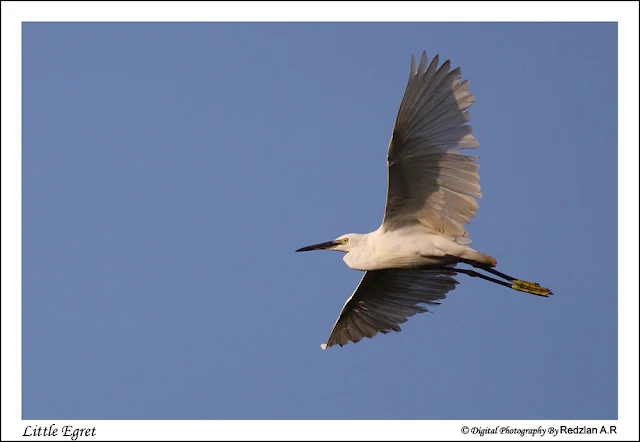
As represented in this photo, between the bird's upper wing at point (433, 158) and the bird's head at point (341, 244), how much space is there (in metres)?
0.72

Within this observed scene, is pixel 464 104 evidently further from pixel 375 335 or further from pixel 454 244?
pixel 375 335

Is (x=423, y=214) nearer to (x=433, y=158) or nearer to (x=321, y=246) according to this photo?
(x=433, y=158)

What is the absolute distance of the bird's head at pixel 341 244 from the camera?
40.2ft

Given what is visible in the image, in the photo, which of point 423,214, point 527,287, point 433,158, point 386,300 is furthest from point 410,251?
point 386,300

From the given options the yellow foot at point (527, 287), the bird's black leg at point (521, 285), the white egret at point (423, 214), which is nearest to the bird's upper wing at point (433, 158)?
the white egret at point (423, 214)

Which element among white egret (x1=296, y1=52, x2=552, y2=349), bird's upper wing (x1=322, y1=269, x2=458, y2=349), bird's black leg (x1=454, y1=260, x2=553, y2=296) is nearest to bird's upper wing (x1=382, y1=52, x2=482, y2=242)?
white egret (x1=296, y1=52, x2=552, y2=349)

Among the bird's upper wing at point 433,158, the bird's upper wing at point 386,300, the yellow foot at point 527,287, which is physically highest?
the bird's upper wing at point 433,158

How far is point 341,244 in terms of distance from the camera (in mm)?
12508

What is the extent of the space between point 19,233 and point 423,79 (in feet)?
18.2

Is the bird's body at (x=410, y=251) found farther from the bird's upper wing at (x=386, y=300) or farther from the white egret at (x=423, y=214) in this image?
the bird's upper wing at (x=386, y=300)

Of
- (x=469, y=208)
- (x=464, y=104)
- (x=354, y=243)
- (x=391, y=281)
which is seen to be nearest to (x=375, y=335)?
(x=391, y=281)

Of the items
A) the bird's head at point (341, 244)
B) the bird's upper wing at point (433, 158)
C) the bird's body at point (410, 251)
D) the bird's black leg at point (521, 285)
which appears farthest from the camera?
the bird's head at point (341, 244)

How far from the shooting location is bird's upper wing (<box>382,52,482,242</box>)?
410 inches

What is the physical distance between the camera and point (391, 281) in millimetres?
13047
